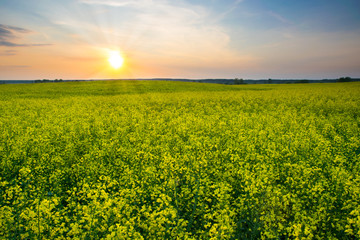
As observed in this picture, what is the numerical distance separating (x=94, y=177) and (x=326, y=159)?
7.85 m

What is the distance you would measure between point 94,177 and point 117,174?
0.70 meters

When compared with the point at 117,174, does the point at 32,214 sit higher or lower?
higher

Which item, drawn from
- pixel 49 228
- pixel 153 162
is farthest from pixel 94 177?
pixel 49 228

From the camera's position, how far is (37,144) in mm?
9992

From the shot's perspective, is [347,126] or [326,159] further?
[347,126]

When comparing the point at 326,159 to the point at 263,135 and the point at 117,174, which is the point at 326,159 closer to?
the point at 263,135

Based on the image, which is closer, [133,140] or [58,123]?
[133,140]

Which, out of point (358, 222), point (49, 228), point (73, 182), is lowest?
point (73, 182)

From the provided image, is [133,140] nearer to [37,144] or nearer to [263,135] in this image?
[37,144]

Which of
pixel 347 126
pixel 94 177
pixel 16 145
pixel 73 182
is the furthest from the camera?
pixel 347 126

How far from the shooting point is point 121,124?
48.9ft

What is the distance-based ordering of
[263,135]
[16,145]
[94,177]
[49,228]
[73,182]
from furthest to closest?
1. [263,135]
2. [16,145]
3. [73,182]
4. [94,177]
5. [49,228]

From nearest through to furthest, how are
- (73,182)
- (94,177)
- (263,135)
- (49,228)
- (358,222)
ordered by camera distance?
(358,222), (49,228), (94,177), (73,182), (263,135)

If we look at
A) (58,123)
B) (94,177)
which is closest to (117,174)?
(94,177)
